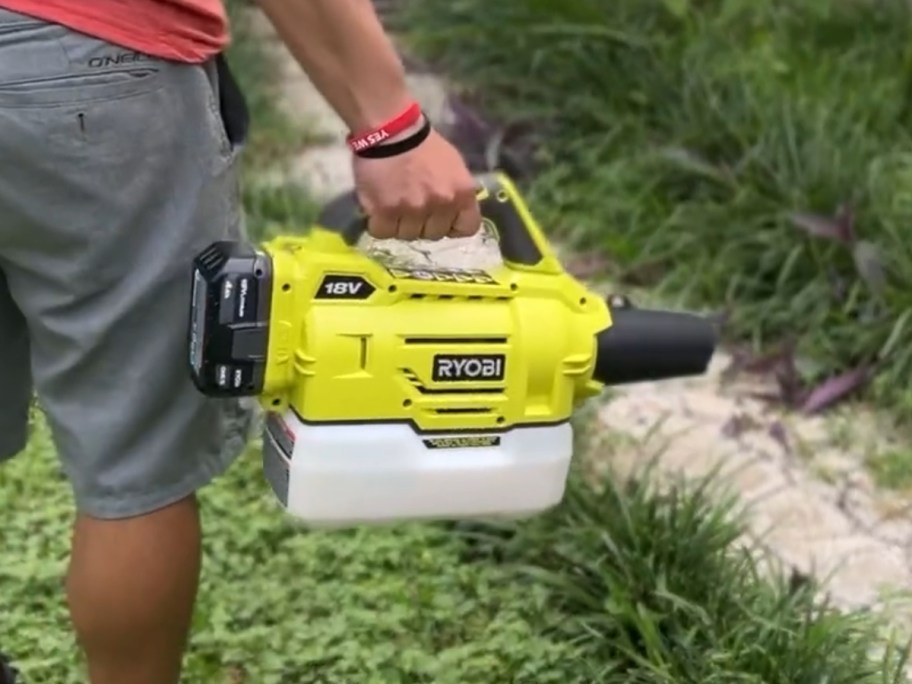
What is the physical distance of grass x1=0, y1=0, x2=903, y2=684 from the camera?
8.00ft

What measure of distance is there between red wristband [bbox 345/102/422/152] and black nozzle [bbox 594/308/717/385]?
0.38 meters

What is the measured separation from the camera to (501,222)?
1.95 m

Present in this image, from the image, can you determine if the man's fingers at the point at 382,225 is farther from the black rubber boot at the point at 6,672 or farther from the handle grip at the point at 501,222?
the black rubber boot at the point at 6,672

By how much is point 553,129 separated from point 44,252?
2727mm

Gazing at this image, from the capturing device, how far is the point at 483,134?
169 inches

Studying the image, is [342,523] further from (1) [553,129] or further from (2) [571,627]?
(1) [553,129]

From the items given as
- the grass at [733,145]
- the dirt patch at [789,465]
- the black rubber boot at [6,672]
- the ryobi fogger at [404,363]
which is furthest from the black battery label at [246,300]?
the grass at [733,145]

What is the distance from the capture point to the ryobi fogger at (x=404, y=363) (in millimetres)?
1783

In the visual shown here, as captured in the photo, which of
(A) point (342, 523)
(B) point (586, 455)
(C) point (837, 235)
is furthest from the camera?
(C) point (837, 235)

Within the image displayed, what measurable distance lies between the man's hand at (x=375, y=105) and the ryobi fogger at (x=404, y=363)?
3.1 inches

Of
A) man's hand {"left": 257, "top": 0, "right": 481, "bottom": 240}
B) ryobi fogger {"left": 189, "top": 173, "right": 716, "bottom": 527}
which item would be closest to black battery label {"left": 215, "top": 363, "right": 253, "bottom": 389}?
ryobi fogger {"left": 189, "top": 173, "right": 716, "bottom": 527}

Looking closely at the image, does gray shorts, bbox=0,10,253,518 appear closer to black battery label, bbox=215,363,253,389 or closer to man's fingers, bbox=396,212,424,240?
black battery label, bbox=215,363,253,389

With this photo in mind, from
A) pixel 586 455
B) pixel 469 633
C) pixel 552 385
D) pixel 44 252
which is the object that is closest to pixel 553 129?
pixel 586 455

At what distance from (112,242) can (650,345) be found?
0.69 m
